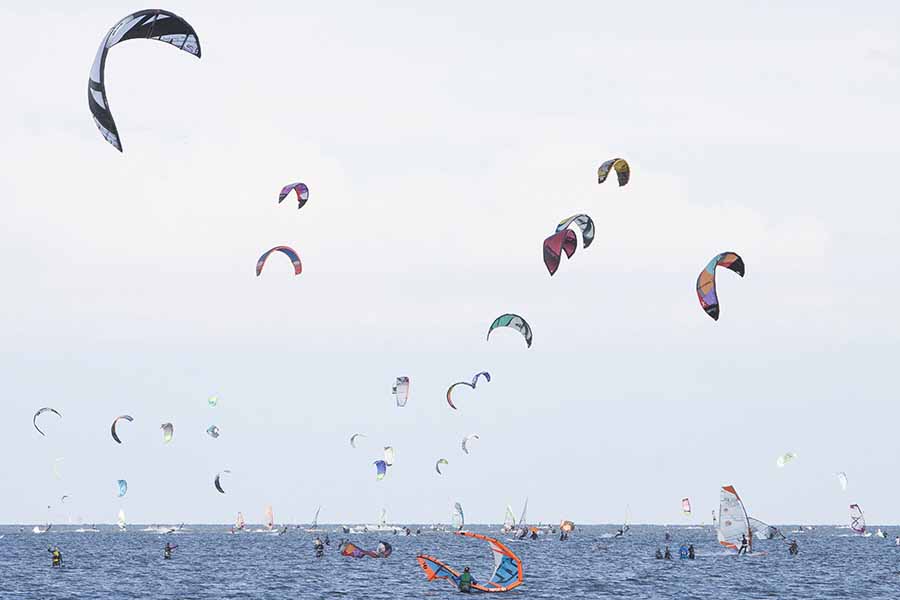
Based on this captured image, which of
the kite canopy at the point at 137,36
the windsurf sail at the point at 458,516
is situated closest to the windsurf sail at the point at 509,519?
the windsurf sail at the point at 458,516

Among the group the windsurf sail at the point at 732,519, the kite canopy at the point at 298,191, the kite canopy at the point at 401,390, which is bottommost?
the windsurf sail at the point at 732,519

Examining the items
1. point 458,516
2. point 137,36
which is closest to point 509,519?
point 458,516

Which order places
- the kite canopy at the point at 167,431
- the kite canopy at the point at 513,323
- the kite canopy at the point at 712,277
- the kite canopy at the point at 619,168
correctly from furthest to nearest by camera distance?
the kite canopy at the point at 167,431
the kite canopy at the point at 513,323
the kite canopy at the point at 619,168
the kite canopy at the point at 712,277

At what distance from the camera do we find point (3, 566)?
308 ft

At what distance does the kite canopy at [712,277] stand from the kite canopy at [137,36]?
80.6 ft

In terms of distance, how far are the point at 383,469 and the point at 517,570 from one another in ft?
190

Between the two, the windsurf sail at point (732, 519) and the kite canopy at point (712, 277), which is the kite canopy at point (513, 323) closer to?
the kite canopy at point (712, 277)

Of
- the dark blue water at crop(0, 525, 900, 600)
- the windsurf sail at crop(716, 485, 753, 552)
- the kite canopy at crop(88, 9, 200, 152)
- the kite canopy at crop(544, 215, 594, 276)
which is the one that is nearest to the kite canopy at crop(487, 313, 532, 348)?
the kite canopy at crop(544, 215, 594, 276)

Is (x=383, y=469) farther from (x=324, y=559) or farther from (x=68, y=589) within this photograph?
(x=68, y=589)

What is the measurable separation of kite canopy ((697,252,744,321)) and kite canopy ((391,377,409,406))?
28.4 meters

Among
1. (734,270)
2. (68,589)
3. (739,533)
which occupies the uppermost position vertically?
(734,270)

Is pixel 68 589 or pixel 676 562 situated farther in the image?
pixel 676 562

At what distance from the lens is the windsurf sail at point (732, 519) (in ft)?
242

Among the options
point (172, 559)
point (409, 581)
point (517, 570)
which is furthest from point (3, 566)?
point (517, 570)
